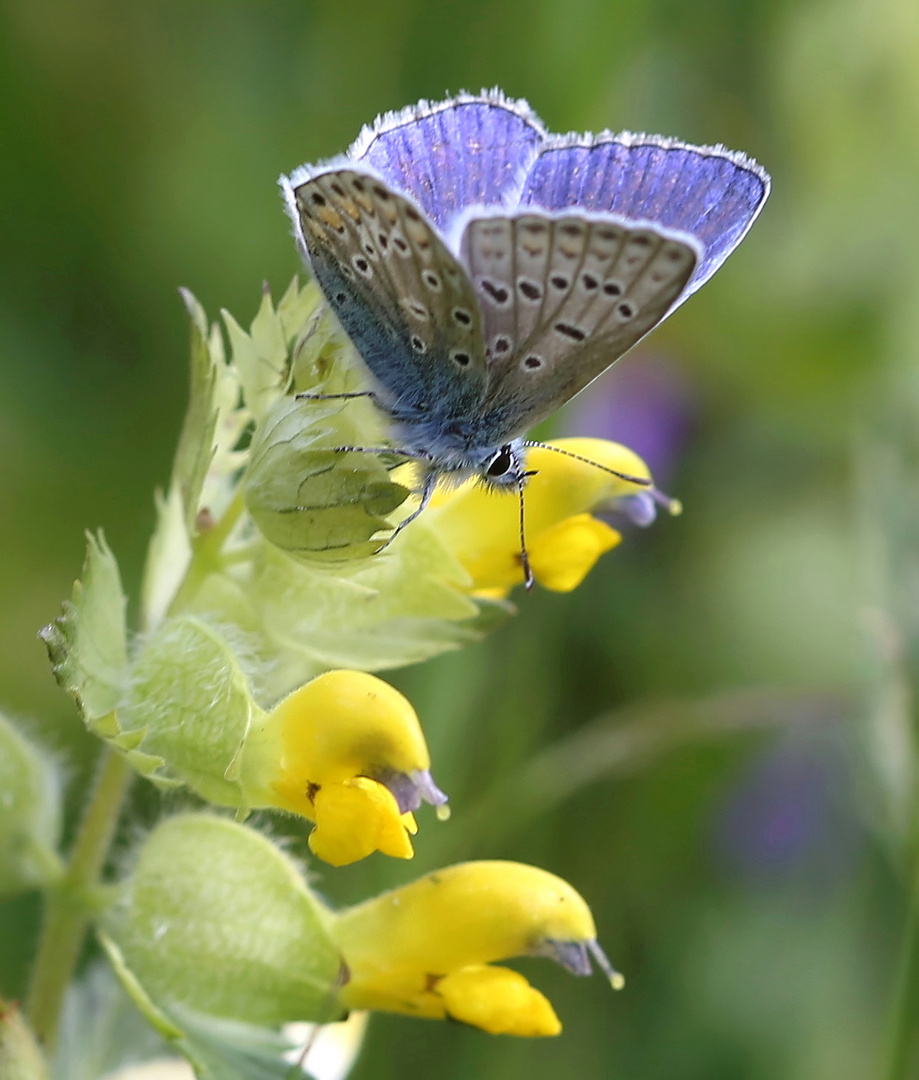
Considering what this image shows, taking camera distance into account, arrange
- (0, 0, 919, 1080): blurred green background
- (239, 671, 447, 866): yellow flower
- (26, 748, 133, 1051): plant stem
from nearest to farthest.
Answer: (239, 671, 447, 866): yellow flower → (26, 748, 133, 1051): plant stem → (0, 0, 919, 1080): blurred green background

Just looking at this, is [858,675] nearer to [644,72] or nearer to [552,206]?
[644,72]

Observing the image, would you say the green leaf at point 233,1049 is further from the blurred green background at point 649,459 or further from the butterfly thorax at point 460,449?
the butterfly thorax at point 460,449

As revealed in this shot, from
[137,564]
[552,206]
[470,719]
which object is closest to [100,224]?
[137,564]

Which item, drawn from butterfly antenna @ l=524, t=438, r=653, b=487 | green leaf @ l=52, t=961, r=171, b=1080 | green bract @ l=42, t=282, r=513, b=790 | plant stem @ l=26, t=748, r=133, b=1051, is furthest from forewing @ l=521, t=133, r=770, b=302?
green leaf @ l=52, t=961, r=171, b=1080

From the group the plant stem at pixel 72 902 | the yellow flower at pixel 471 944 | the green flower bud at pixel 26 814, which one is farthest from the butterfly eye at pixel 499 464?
the green flower bud at pixel 26 814

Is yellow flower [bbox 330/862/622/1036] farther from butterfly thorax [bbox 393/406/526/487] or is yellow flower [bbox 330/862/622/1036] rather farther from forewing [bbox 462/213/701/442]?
forewing [bbox 462/213/701/442]

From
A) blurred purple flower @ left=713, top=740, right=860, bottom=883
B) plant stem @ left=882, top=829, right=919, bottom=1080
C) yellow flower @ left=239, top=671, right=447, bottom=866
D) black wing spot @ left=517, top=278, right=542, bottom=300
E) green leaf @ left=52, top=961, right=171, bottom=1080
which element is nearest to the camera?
yellow flower @ left=239, top=671, right=447, bottom=866

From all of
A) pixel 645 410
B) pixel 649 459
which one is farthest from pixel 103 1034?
pixel 645 410
